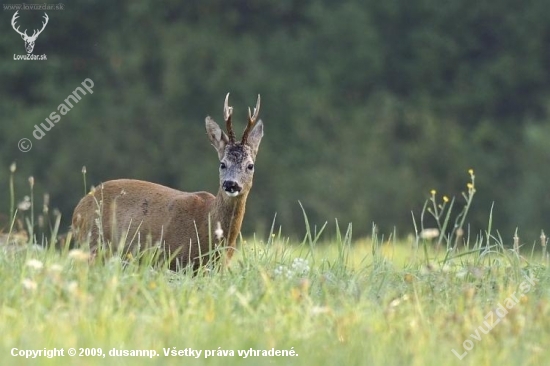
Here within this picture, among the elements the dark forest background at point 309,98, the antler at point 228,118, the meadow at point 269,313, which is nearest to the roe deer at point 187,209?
the antler at point 228,118

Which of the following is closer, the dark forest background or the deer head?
the deer head

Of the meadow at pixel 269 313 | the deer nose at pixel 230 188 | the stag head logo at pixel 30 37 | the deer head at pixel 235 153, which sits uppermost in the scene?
the stag head logo at pixel 30 37

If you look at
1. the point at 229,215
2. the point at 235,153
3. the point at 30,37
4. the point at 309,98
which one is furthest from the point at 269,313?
the point at 309,98

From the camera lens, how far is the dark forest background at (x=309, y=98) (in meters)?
28.0

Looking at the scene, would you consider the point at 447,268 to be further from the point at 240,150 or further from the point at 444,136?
the point at 444,136

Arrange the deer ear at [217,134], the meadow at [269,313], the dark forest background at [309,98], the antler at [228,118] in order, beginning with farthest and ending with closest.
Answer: the dark forest background at [309,98], the deer ear at [217,134], the antler at [228,118], the meadow at [269,313]

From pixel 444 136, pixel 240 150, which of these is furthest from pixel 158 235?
pixel 444 136

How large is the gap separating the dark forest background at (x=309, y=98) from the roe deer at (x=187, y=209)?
1729 centimetres

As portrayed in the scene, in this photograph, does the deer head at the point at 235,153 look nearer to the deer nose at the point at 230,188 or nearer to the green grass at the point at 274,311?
the deer nose at the point at 230,188

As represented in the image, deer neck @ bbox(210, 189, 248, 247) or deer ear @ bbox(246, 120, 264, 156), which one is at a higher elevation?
deer ear @ bbox(246, 120, 264, 156)

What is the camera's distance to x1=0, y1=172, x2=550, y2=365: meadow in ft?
18.1

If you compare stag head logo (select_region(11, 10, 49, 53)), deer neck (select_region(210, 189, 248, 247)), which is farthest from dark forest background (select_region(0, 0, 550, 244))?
deer neck (select_region(210, 189, 248, 247))

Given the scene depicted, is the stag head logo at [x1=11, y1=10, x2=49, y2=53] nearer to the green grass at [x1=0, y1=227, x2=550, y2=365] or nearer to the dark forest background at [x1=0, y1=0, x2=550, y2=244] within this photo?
the dark forest background at [x1=0, y1=0, x2=550, y2=244]

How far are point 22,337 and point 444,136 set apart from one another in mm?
25381
